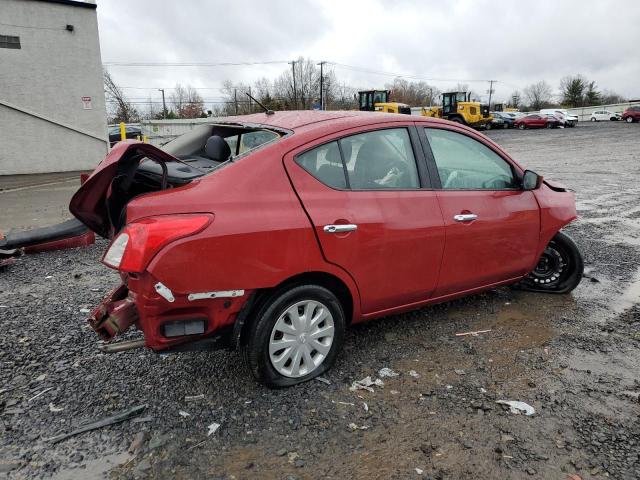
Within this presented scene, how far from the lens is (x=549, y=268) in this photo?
462cm

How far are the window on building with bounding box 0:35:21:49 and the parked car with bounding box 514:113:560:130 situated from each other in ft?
132

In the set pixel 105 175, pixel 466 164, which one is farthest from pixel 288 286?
pixel 466 164

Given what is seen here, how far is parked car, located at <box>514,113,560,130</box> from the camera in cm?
4306

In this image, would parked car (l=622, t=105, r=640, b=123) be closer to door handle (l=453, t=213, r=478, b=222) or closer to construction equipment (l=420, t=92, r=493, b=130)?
construction equipment (l=420, t=92, r=493, b=130)

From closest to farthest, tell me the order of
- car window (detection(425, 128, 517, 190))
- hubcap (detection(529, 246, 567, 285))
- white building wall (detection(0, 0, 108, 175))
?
car window (detection(425, 128, 517, 190)) → hubcap (detection(529, 246, 567, 285)) → white building wall (detection(0, 0, 108, 175))

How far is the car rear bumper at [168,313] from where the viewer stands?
253 cm

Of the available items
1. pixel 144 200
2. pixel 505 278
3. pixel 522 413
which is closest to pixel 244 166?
pixel 144 200

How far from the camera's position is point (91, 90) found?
631 inches

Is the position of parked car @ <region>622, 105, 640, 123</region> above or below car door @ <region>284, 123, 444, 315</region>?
above

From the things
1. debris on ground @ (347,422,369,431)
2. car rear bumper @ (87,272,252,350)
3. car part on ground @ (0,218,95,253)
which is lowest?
debris on ground @ (347,422,369,431)

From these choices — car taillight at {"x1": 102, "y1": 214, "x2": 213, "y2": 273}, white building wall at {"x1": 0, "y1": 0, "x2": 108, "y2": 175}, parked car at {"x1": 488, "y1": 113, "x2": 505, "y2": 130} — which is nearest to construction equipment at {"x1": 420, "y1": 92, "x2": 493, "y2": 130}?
parked car at {"x1": 488, "y1": 113, "x2": 505, "y2": 130}

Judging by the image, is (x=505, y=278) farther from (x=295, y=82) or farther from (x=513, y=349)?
(x=295, y=82)

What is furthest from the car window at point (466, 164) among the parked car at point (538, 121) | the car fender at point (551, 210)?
the parked car at point (538, 121)

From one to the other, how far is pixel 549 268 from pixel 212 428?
347cm
